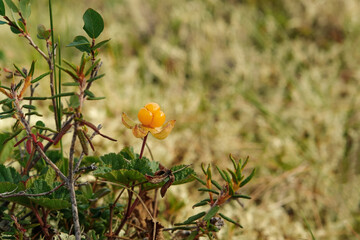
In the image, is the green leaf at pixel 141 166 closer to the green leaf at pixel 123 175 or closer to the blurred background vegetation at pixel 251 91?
the green leaf at pixel 123 175

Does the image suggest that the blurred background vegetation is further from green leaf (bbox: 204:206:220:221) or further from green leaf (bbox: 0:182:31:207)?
green leaf (bbox: 0:182:31:207)

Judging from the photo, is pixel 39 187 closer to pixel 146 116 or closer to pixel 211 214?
pixel 146 116

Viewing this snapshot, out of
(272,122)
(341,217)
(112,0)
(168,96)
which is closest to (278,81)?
(272,122)

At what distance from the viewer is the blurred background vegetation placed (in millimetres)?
1992

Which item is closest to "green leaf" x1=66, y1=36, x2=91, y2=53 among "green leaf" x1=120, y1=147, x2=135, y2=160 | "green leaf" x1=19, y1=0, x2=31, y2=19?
"green leaf" x1=19, y1=0, x2=31, y2=19

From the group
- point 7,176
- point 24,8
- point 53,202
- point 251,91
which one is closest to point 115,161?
point 53,202

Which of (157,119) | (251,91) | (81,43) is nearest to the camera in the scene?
(81,43)

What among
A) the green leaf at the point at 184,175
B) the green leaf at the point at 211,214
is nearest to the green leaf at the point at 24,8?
the green leaf at the point at 184,175

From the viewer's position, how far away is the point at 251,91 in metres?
2.71

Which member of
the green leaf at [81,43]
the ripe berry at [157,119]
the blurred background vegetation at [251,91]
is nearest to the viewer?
the green leaf at [81,43]

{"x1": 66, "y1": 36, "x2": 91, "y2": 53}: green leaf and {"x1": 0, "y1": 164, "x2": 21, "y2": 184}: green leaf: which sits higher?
{"x1": 66, "y1": 36, "x2": 91, "y2": 53}: green leaf

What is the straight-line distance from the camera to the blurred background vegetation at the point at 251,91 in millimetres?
1992

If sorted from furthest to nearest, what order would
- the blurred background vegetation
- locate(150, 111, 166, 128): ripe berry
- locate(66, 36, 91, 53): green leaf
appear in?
1. the blurred background vegetation
2. locate(150, 111, 166, 128): ripe berry
3. locate(66, 36, 91, 53): green leaf

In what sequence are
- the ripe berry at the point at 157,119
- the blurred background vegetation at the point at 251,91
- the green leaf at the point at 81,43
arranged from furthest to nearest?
the blurred background vegetation at the point at 251,91 → the ripe berry at the point at 157,119 → the green leaf at the point at 81,43
